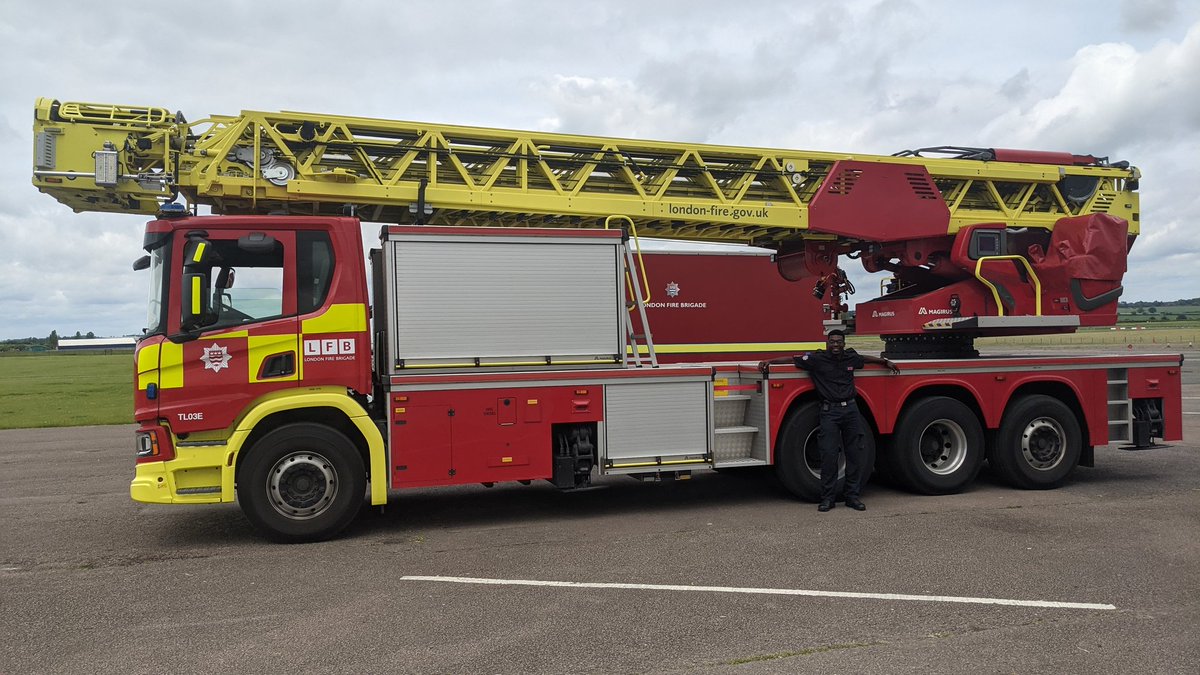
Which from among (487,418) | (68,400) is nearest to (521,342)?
(487,418)

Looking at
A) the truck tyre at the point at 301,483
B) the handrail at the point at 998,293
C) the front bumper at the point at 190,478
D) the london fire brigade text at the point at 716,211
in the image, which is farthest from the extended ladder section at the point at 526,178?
the front bumper at the point at 190,478

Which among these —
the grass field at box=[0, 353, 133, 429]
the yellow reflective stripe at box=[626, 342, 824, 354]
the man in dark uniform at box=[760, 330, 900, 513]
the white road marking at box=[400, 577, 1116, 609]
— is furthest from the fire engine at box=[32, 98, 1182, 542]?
the grass field at box=[0, 353, 133, 429]

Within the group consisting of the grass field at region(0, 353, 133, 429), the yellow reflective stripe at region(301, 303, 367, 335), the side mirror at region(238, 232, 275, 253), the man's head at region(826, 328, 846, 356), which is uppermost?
the side mirror at region(238, 232, 275, 253)

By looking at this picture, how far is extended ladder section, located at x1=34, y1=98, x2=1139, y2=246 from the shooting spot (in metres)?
7.23

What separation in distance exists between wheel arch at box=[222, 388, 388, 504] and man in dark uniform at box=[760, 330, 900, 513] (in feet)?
11.9

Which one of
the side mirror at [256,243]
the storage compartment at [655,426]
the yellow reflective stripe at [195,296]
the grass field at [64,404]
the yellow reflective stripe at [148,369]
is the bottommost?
the grass field at [64,404]

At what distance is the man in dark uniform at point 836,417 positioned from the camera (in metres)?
7.82

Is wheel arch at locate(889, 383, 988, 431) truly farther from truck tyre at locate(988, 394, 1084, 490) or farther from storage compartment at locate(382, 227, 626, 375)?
storage compartment at locate(382, 227, 626, 375)

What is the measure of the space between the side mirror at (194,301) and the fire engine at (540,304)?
0.02 meters

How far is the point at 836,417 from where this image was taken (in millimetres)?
7844

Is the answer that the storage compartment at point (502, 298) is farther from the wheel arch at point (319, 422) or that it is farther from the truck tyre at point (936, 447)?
the truck tyre at point (936, 447)

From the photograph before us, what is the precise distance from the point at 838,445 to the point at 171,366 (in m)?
5.77

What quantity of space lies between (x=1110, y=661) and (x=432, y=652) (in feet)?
10.9

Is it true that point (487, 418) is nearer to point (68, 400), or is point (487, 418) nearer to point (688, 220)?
point (688, 220)
